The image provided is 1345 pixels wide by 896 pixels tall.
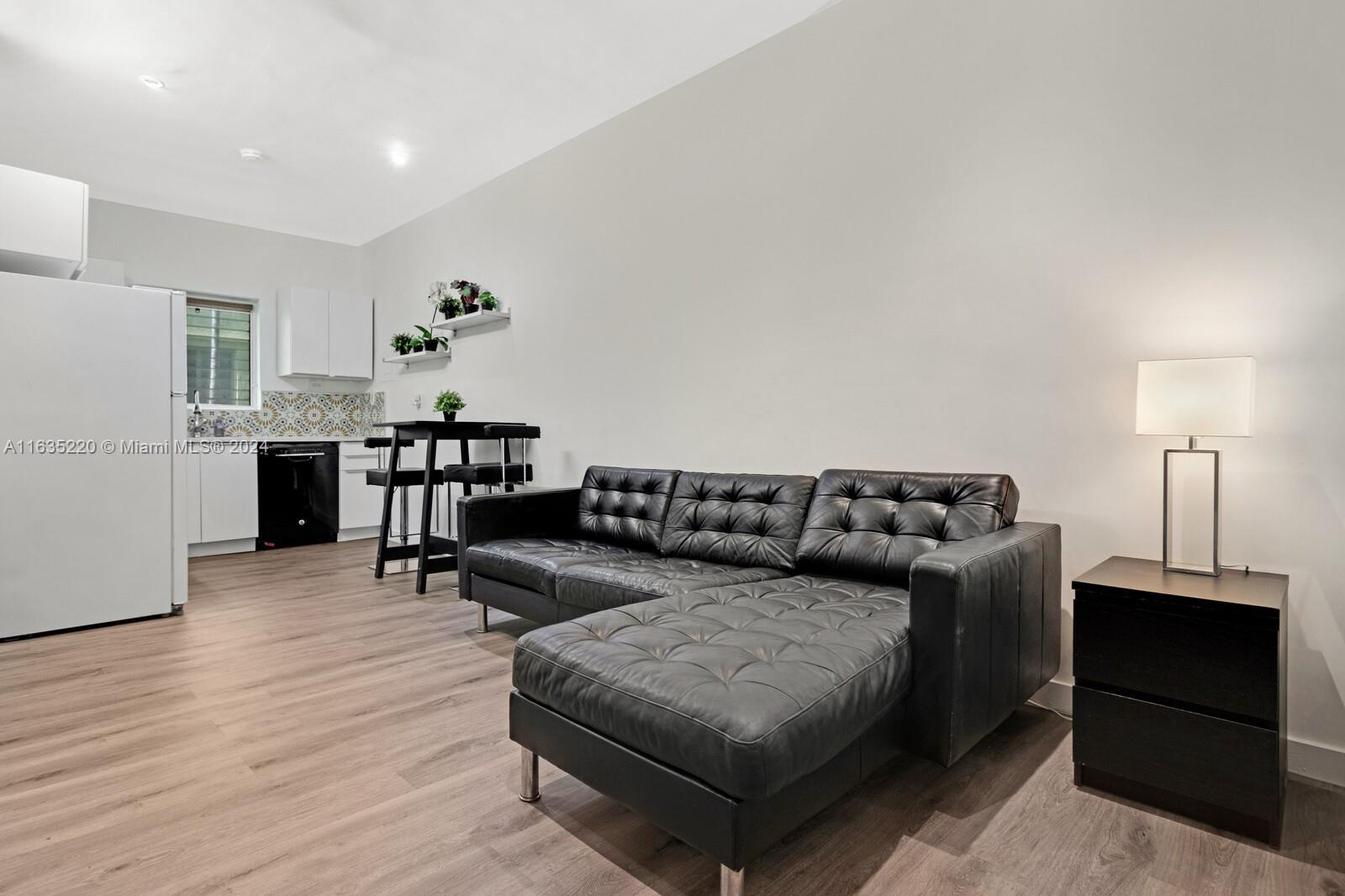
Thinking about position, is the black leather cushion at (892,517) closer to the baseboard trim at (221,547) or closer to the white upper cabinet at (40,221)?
the white upper cabinet at (40,221)

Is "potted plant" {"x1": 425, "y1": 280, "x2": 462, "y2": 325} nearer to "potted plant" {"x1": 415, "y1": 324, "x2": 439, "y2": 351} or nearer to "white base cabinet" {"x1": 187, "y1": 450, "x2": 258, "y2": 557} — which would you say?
"potted plant" {"x1": 415, "y1": 324, "x2": 439, "y2": 351}

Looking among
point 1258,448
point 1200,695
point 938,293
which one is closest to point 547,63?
point 938,293

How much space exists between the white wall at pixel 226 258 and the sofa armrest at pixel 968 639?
650cm

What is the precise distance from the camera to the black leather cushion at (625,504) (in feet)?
11.1

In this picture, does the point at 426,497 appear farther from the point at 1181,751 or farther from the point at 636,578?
the point at 1181,751

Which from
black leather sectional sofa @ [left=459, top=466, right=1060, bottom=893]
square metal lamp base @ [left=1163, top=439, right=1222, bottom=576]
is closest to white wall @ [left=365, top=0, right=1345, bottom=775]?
square metal lamp base @ [left=1163, top=439, right=1222, bottom=576]

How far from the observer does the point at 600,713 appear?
158 centimetres

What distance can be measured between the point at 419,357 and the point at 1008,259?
4895mm

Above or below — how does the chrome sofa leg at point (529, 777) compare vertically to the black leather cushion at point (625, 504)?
below

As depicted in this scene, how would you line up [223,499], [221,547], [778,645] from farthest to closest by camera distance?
[221,547] → [223,499] → [778,645]

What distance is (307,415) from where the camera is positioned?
6.70 metres

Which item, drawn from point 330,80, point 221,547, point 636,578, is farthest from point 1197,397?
point 221,547

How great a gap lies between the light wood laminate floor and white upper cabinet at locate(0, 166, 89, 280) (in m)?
2.16

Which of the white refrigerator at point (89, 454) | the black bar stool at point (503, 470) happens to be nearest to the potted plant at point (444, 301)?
the black bar stool at point (503, 470)
